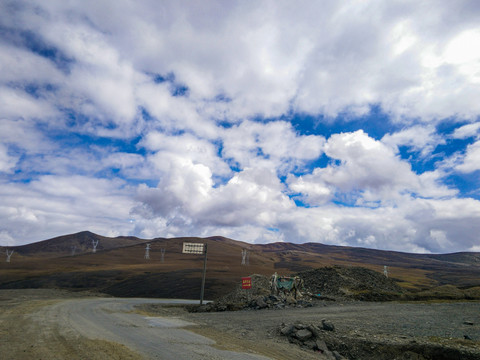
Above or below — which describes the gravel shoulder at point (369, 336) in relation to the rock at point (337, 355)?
above

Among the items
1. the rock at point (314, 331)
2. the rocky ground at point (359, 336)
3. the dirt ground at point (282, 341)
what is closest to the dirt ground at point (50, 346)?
the dirt ground at point (282, 341)

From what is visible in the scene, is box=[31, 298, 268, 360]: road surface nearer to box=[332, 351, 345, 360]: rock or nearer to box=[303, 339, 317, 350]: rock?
box=[303, 339, 317, 350]: rock

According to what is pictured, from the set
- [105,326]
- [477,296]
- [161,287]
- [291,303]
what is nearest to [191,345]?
[105,326]

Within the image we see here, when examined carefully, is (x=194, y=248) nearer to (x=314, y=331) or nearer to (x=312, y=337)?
(x=314, y=331)

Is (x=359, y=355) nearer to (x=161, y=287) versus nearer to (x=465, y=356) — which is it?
(x=465, y=356)

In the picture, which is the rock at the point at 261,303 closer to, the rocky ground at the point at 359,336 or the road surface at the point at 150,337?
the rocky ground at the point at 359,336

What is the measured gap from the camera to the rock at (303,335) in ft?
51.6

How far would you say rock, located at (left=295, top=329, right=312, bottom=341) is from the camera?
15734mm

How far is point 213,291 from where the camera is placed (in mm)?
57094

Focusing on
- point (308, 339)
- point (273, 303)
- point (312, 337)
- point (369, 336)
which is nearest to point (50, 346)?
point (308, 339)

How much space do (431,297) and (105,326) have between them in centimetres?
4513

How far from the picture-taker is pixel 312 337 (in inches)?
623

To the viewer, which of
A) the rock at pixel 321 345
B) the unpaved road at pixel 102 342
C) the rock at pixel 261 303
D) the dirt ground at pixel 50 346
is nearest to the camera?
the dirt ground at pixel 50 346

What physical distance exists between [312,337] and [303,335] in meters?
0.53
